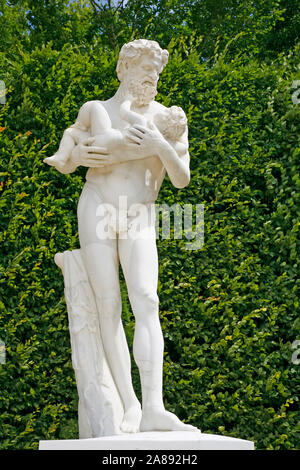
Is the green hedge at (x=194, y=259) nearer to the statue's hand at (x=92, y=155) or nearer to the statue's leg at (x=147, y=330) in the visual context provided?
the statue's hand at (x=92, y=155)

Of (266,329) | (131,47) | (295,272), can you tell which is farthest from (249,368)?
(131,47)

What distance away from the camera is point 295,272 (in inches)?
244

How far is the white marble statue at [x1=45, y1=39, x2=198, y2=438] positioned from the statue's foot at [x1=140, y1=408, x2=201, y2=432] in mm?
139

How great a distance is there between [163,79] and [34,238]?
1812 mm

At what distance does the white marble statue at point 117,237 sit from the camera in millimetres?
4375

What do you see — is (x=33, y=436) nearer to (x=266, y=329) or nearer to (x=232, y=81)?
(x=266, y=329)

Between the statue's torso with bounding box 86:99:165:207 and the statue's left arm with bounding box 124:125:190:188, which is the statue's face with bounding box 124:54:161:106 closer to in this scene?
the statue's torso with bounding box 86:99:165:207

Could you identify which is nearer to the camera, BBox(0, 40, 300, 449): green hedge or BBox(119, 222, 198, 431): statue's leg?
BBox(119, 222, 198, 431): statue's leg

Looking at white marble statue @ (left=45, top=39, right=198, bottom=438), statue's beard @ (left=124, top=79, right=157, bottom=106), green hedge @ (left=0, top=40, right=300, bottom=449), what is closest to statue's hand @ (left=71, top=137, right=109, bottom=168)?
white marble statue @ (left=45, top=39, right=198, bottom=438)

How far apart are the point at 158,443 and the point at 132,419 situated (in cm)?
60

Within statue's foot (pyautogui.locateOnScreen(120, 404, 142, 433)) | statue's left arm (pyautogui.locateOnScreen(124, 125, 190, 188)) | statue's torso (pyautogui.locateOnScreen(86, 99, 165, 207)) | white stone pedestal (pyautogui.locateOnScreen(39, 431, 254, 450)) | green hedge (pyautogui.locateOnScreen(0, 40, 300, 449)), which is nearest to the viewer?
white stone pedestal (pyautogui.locateOnScreen(39, 431, 254, 450))

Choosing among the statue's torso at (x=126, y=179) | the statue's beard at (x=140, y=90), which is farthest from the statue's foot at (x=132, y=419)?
the statue's beard at (x=140, y=90)

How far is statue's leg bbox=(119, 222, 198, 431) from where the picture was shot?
4133 mm

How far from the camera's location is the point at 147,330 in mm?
4254
